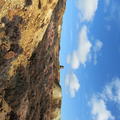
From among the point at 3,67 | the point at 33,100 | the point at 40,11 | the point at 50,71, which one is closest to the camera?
the point at 3,67

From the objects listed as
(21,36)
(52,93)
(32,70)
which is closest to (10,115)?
(32,70)

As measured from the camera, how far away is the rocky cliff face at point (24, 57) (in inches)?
856

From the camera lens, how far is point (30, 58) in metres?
24.6

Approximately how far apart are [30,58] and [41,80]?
8.95 ft

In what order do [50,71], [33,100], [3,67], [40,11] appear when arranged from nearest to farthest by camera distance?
[3,67]
[40,11]
[33,100]
[50,71]

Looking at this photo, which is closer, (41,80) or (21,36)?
(21,36)

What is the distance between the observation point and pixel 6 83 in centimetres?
2239

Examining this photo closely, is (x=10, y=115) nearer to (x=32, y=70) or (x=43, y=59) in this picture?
(x=32, y=70)

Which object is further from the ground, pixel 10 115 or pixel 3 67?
pixel 3 67

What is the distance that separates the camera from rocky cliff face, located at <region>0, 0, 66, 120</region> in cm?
2173

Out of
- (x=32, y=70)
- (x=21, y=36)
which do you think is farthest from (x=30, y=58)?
(x=21, y=36)

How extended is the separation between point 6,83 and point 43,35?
5.37 m

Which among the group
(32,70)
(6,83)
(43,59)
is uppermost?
(43,59)

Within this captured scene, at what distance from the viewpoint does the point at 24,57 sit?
23750 mm
